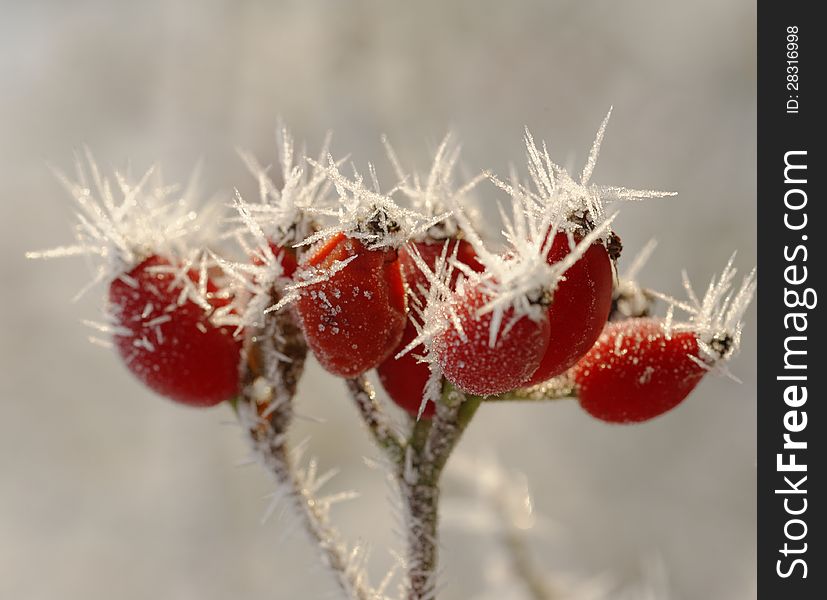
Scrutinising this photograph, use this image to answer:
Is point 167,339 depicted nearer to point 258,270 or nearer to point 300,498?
point 258,270

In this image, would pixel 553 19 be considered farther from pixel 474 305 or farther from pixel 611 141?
pixel 474 305

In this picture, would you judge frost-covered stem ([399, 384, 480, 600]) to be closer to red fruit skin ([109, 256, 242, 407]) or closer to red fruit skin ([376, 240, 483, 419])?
red fruit skin ([376, 240, 483, 419])

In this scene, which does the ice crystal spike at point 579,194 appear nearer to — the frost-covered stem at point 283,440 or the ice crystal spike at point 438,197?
the ice crystal spike at point 438,197

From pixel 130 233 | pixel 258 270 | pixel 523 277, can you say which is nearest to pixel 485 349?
pixel 523 277
